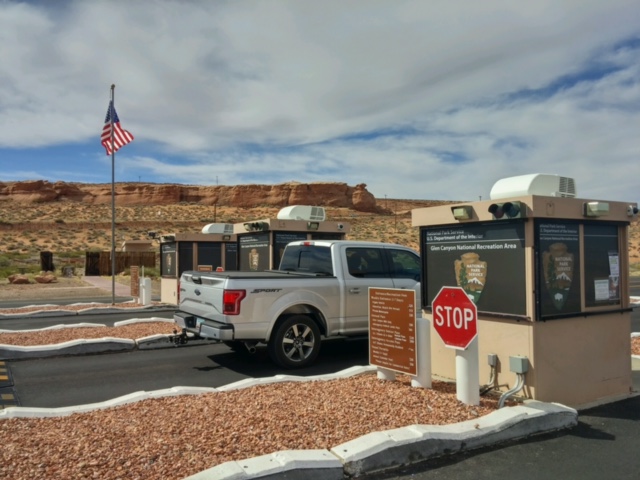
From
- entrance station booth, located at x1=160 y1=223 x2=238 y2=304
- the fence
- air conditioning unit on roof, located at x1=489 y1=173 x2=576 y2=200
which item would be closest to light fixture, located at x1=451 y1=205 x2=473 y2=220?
air conditioning unit on roof, located at x1=489 y1=173 x2=576 y2=200

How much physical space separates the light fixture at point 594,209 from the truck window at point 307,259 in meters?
4.07

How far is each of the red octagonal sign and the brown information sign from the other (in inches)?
10.8

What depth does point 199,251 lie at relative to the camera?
16.0 m

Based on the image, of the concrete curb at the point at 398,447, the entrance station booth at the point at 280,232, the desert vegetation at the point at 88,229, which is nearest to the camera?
the concrete curb at the point at 398,447

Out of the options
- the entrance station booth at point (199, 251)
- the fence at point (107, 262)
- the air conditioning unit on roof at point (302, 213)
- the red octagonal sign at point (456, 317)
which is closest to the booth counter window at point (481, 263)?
the red octagonal sign at point (456, 317)

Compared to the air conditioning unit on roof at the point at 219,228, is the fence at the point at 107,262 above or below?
below

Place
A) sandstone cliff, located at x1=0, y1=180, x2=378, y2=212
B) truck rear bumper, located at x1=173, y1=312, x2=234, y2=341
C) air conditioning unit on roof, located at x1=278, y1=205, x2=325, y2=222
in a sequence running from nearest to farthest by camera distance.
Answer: truck rear bumper, located at x1=173, y1=312, x2=234, y2=341, air conditioning unit on roof, located at x1=278, y1=205, x2=325, y2=222, sandstone cliff, located at x1=0, y1=180, x2=378, y2=212

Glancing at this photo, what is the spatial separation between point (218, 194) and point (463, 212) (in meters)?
114

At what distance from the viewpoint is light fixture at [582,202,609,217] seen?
6016mm

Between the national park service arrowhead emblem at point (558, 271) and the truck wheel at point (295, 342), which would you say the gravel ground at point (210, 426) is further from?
the truck wheel at point (295, 342)

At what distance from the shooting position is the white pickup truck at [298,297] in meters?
7.81

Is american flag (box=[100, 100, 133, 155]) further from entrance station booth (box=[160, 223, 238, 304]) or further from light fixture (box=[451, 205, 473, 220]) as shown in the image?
light fixture (box=[451, 205, 473, 220])

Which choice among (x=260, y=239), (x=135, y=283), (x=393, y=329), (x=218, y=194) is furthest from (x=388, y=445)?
(x=218, y=194)

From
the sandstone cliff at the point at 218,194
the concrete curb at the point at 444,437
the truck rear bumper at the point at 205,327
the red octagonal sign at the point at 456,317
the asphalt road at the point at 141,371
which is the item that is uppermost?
the sandstone cliff at the point at 218,194
